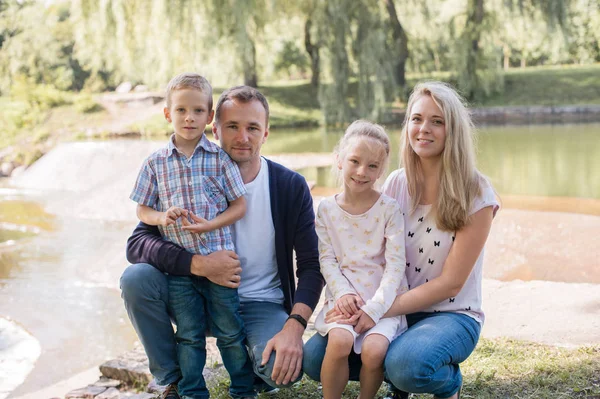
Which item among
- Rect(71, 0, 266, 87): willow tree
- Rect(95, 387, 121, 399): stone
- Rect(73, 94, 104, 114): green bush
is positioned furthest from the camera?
Rect(73, 94, 104, 114): green bush

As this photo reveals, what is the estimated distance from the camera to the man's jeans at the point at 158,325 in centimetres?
245

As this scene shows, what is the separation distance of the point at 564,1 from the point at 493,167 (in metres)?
7.10

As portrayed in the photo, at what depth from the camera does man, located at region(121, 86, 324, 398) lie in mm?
2430

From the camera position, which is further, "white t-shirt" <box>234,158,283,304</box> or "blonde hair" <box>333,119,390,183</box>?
"white t-shirt" <box>234,158,283,304</box>

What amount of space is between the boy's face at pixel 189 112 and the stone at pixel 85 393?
171cm

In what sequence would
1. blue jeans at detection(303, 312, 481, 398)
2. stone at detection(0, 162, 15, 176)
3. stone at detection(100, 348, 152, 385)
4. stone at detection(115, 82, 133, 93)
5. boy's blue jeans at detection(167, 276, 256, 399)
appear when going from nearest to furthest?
blue jeans at detection(303, 312, 481, 398), boy's blue jeans at detection(167, 276, 256, 399), stone at detection(100, 348, 152, 385), stone at detection(0, 162, 15, 176), stone at detection(115, 82, 133, 93)

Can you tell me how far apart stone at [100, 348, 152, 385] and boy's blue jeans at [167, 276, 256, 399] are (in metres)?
1.16

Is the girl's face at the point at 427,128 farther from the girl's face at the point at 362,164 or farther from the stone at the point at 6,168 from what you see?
the stone at the point at 6,168

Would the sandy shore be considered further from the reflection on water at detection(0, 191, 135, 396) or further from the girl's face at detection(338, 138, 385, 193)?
the girl's face at detection(338, 138, 385, 193)

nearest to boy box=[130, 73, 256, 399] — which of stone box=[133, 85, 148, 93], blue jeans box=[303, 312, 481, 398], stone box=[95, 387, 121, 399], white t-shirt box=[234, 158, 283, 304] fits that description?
white t-shirt box=[234, 158, 283, 304]

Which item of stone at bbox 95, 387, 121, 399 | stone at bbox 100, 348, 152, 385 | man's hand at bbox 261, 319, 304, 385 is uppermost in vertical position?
man's hand at bbox 261, 319, 304, 385

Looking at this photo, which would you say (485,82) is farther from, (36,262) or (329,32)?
(36,262)

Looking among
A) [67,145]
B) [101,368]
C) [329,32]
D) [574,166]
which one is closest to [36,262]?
[101,368]

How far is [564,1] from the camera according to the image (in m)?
15.9
